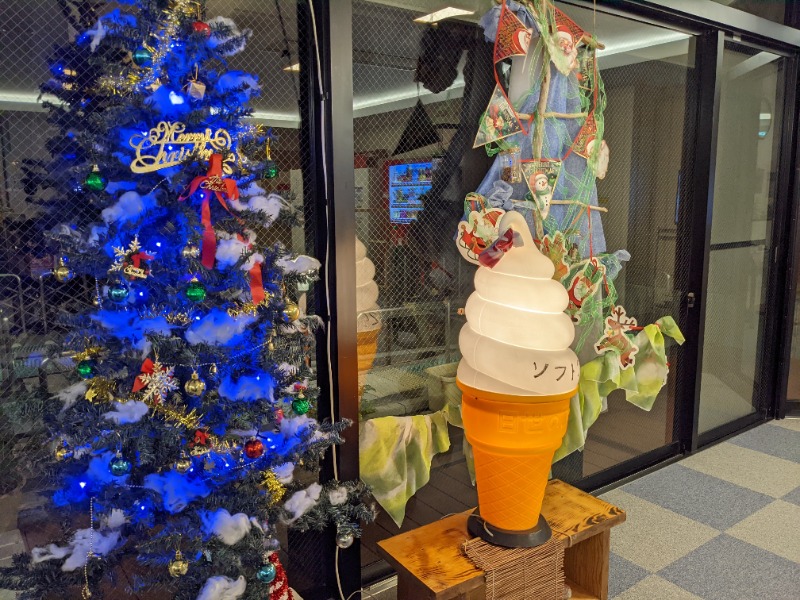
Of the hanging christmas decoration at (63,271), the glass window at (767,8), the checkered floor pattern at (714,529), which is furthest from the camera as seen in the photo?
the glass window at (767,8)

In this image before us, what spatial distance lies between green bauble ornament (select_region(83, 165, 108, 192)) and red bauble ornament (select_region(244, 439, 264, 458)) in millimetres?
678

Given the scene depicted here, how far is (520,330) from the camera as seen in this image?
1.76 metres

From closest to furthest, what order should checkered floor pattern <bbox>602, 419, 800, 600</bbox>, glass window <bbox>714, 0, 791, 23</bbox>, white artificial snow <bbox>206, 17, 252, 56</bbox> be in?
white artificial snow <bbox>206, 17, 252, 56</bbox> < checkered floor pattern <bbox>602, 419, 800, 600</bbox> < glass window <bbox>714, 0, 791, 23</bbox>

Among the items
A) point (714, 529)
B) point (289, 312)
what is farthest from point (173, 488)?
point (714, 529)

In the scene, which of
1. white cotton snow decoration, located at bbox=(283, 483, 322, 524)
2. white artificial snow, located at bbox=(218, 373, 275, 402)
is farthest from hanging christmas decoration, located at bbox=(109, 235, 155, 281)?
white cotton snow decoration, located at bbox=(283, 483, 322, 524)

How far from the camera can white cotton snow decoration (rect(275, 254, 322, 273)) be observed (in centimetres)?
159

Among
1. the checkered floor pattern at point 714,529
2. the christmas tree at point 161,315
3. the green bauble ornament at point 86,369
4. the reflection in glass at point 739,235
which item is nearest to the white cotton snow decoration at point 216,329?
the christmas tree at point 161,315

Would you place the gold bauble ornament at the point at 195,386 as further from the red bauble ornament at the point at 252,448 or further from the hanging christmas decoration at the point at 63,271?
the hanging christmas decoration at the point at 63,271

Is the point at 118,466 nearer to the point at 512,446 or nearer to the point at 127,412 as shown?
the point at 127,412

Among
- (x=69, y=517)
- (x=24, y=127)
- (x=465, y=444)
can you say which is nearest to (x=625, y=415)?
(x=465, y=444)

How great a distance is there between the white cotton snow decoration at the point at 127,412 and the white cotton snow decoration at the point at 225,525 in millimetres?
294

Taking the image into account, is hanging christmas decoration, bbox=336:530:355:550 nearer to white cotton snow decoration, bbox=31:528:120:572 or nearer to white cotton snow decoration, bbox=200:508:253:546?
white cotton snow decoration, bbox=200:508:253:546

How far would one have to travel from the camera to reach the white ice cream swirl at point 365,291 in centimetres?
207

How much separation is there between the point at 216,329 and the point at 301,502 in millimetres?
580
